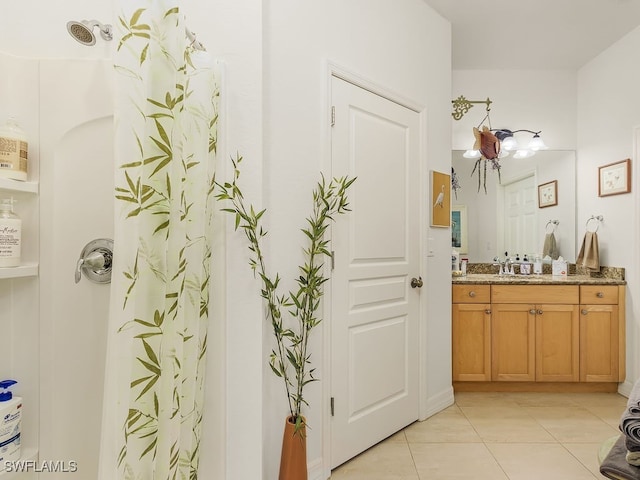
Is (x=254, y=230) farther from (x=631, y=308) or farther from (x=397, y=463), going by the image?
(x=631, y=308)

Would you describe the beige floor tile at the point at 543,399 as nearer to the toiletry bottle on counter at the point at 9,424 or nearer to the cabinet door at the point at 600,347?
the cabinet door at the point at 600,347

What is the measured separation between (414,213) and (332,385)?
1.23 metres

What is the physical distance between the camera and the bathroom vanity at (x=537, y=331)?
2.98 metres

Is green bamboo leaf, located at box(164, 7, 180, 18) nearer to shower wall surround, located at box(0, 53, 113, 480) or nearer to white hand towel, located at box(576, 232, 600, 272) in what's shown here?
shower wall surround, located at box(0, 53, 113, 480)

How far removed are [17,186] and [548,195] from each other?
13.1 ft

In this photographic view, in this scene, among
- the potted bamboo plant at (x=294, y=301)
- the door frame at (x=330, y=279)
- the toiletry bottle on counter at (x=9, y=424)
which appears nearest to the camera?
the toiletry bottle on counter at (x=9, y=424)

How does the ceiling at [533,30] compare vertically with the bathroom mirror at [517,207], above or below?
above

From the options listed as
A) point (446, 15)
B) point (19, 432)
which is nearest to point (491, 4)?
point (446, 15)

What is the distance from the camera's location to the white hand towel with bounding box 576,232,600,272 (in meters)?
3.16

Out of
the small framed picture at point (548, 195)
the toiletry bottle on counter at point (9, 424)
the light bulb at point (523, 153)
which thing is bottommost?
the toiletry bottle on counter at point (9, 424)

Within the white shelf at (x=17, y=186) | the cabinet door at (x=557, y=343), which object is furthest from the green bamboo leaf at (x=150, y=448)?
the cabinet door at (x=557, y=343)

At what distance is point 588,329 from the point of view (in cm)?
300

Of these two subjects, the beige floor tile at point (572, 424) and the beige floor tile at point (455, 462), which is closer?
the beige floor tile at point (455, 462)

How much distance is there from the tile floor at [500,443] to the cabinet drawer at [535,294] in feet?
2.57
